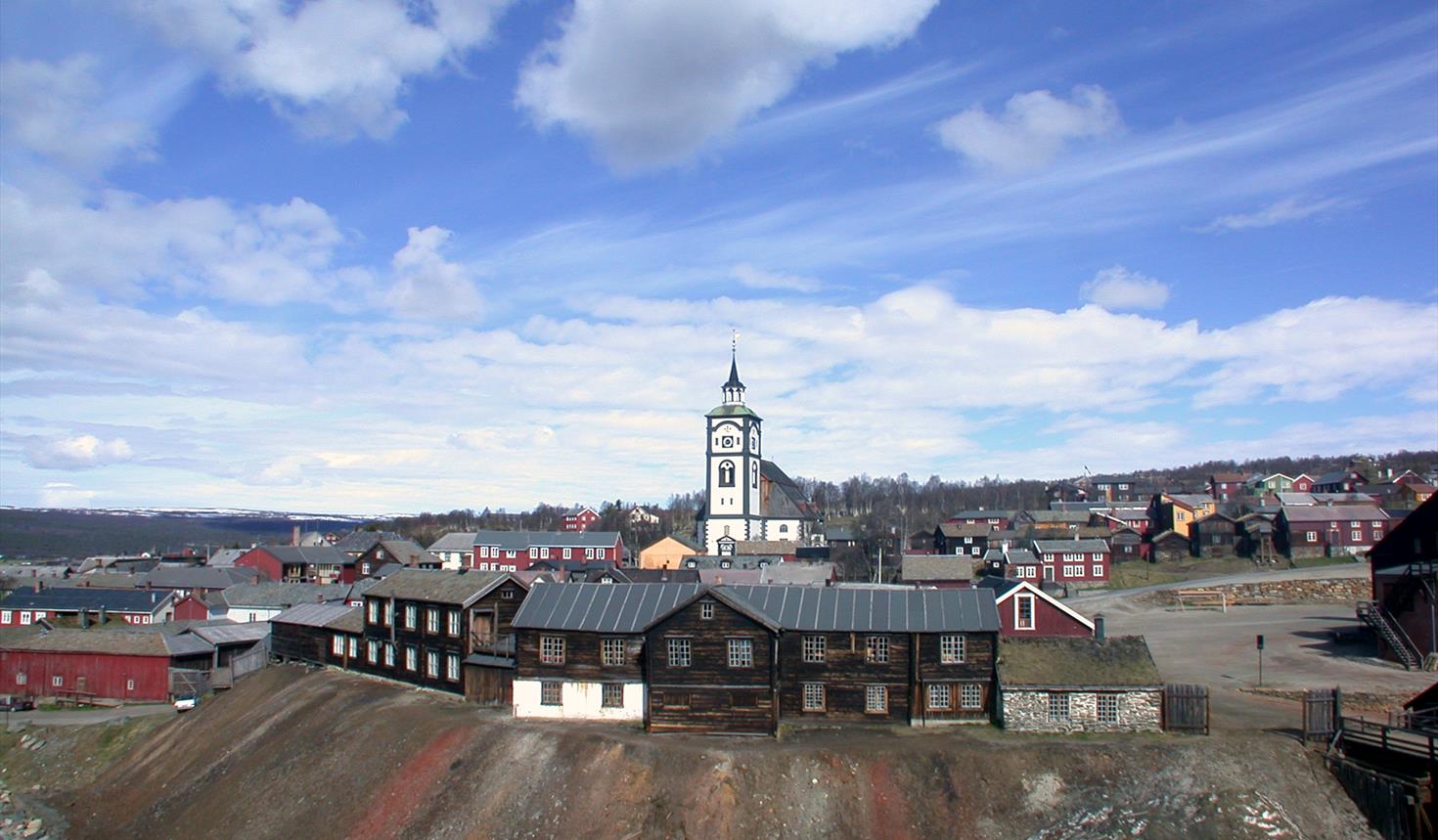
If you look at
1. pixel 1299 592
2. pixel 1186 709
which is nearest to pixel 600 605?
pixel 1186 709

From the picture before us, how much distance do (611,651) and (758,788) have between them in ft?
30.6

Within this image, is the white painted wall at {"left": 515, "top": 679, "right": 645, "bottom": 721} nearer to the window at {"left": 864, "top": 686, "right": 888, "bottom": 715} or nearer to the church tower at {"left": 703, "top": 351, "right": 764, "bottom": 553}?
the window at {"left": 864, "top": 686, "right": 888, "bottom": 715}

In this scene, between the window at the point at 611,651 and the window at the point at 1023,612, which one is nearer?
the window at the point at 611,651

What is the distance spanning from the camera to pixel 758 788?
31.2m

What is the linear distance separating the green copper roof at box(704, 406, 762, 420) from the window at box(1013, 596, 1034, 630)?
6308cm

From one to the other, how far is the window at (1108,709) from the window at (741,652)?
484 inches

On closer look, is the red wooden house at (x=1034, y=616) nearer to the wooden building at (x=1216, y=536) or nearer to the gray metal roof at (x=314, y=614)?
the gray metal roof at (x=314, y=614)

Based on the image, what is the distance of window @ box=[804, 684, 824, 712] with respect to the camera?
3730 centimetres

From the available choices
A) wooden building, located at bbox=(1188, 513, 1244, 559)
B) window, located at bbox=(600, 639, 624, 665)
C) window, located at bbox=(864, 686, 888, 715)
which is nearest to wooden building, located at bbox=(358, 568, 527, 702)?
window, located at bbox=(600, 639, 624, 665)

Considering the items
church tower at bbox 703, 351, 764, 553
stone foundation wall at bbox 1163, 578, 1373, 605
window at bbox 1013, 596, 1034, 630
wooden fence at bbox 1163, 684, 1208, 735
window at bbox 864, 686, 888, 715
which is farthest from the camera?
church tower at bbox 703, 351, 764, 553

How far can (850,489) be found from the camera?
196 meters

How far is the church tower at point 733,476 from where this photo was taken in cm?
10431

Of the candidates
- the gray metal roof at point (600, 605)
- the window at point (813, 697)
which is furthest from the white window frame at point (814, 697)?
the gray metal roof at point (600, 605)

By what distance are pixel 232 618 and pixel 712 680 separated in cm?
5459
